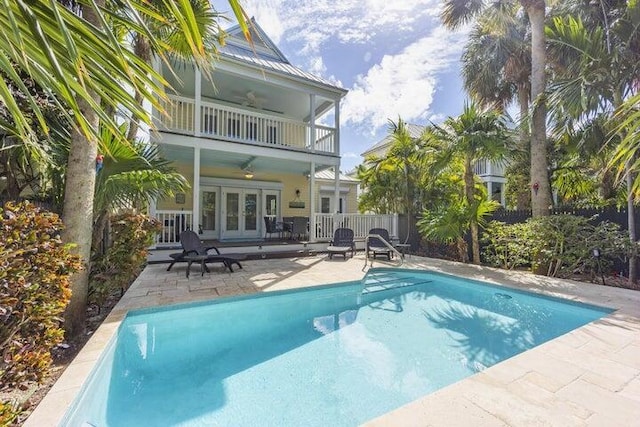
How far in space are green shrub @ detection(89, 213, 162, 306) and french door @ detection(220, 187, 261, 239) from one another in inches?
283

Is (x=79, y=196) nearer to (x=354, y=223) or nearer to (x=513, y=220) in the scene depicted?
(x=354, y=223)

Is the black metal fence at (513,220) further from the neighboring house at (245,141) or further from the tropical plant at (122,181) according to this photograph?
the tropical plant at (122,181)

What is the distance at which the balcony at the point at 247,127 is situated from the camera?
1004cm

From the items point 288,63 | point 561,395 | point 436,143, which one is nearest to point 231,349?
point 561,395

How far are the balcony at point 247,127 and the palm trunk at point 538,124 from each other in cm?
659

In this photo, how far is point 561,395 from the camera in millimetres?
2678

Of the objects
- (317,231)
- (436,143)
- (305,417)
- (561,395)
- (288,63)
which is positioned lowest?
(305,417)

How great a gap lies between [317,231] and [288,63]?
7.79 metres

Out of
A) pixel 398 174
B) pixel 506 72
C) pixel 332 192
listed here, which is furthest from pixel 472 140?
pixel 332 192

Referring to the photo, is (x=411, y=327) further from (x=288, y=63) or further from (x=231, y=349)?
(x=288, y=63)

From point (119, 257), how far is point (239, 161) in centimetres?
765

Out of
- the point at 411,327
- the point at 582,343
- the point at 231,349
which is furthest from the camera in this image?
the point at 411,327

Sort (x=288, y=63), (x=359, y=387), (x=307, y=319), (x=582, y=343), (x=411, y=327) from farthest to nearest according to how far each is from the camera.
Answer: (x=288, y=63), (x=307, y=319), (x=411, y=327), (x=582, y=343), (x=359, y=387)

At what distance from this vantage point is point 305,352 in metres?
4.36
